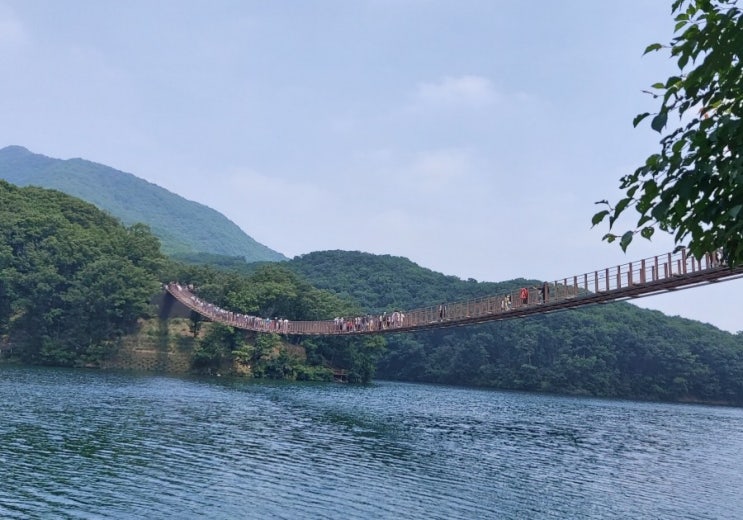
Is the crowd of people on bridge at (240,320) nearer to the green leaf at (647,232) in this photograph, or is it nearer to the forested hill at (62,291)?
the forested hill at (62,291)

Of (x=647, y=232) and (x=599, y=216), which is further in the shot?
(x=647, y=232)

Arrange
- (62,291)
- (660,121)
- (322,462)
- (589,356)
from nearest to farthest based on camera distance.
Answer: (660,121), (322,462), (62,291), (589,356)

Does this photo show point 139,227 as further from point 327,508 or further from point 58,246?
point 327,508

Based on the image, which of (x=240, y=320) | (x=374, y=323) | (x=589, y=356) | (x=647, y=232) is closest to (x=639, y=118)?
(x=647, y=232)

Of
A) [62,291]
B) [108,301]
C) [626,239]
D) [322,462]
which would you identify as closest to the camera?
[626,239]

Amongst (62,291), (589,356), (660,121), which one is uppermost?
(589,356)

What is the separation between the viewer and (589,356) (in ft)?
235

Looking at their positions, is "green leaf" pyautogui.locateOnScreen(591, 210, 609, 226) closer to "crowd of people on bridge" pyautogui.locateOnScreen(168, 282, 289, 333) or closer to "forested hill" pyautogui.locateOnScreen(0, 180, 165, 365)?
"crowd of people on bridge" pyautogui.locateOnScreen(168, 282, 289, 333)

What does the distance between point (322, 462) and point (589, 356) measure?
198ft

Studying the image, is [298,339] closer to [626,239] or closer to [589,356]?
[589,356]

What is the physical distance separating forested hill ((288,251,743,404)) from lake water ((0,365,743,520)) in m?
36.4

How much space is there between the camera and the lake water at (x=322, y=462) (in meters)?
13.2

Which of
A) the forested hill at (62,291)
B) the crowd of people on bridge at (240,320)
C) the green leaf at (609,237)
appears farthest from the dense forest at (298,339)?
the green leaf at (609,237)

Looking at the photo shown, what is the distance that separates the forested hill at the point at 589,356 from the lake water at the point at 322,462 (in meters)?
36.4
